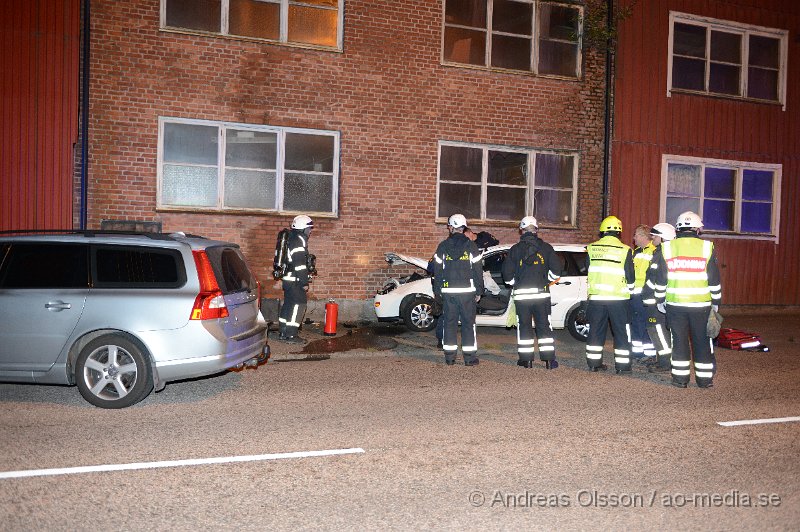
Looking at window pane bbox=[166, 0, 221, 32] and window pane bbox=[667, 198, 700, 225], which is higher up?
window pane bbox=[166, 0, 221, 32]

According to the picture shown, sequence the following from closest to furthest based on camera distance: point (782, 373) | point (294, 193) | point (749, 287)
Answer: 1. point (782, 373)
2. point (294, 193)
3. point (749, 287)

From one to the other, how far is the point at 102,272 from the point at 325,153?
8115 mm

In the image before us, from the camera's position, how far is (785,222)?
18.7 m

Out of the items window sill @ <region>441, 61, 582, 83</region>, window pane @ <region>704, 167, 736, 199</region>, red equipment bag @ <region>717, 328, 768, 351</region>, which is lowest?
red equipment bag @ <region>717, 328, 768, 351</region>

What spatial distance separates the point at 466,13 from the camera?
52.6ft

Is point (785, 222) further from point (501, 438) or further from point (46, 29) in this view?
point (46, 29)

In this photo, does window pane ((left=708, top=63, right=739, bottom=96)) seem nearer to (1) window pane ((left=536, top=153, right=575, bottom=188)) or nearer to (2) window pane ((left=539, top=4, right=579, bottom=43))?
(2) window pane ((left=539, top=4, right=579, bottom=43))

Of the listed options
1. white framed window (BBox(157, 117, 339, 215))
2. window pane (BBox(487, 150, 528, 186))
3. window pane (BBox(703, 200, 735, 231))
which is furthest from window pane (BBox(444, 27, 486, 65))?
window pane (BBox(703, 200, 735, 231))

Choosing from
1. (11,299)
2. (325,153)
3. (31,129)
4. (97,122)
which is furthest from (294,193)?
(11,299)

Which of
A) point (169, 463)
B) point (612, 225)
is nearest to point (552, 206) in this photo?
point (612, 225)

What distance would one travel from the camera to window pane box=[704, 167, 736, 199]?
18.1 meters

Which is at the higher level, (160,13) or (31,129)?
(160,13)

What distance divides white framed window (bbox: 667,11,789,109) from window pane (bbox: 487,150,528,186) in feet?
13.0

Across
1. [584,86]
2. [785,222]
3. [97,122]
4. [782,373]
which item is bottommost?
[782,373]
